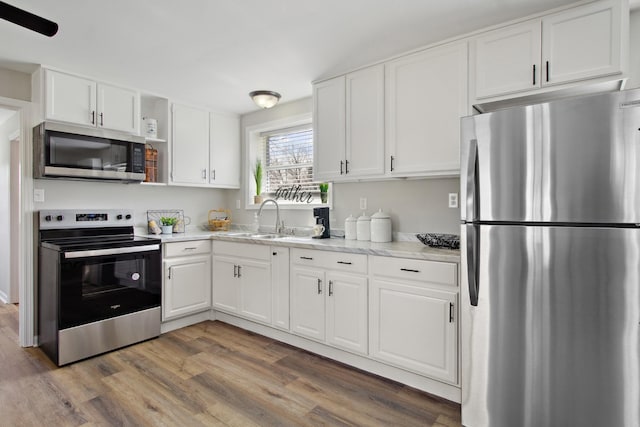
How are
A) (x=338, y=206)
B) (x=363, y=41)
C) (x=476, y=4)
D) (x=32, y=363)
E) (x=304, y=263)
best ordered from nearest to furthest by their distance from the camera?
(x=476, y=4) → (x=363, y=41) → (x=32, y=363) → (x=304, y=263) → (x=338, y=206)

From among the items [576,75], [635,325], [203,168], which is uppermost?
[576,75]

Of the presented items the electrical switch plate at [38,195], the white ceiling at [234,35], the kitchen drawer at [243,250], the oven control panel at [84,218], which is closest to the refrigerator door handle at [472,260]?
the white ceiling at [234,35]

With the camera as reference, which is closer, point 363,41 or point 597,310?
point 597,310

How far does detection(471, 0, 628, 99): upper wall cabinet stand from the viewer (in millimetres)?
1836

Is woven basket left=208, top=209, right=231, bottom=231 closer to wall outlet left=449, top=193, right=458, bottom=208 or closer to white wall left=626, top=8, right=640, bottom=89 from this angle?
wall outlet left=449, top=193, right=458, bottom=208

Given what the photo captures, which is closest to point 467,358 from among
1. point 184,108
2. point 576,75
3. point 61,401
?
point 576,75

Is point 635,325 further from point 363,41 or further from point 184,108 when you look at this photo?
point 184,108

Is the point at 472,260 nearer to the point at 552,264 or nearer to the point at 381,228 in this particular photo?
the point at 552,264

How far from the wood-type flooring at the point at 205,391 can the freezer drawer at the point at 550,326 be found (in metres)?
0.44

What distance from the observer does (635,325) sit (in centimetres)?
141

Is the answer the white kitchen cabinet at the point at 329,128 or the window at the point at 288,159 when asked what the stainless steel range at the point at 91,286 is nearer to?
the window at the point at 288,159

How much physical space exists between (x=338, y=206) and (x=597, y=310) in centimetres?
218

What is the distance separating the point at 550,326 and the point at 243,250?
2.43m

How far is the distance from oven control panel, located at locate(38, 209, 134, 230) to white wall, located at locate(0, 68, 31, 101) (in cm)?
96
